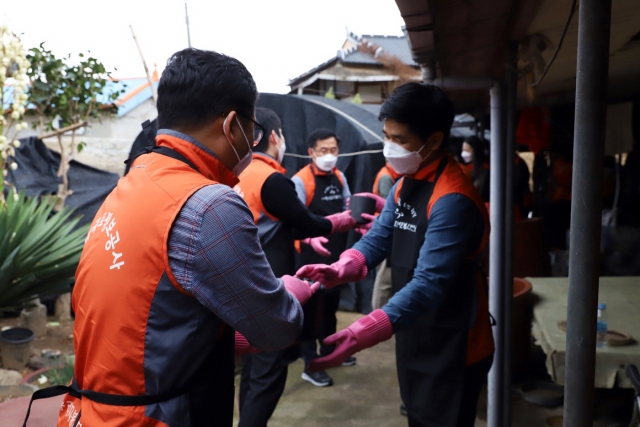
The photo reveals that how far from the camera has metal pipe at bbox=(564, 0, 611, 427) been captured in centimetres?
135

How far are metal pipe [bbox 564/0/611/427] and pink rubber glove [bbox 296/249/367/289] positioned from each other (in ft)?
3.64

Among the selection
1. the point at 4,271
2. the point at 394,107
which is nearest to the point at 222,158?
the point at 394,107

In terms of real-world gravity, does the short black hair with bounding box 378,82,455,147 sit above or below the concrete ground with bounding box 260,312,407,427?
above

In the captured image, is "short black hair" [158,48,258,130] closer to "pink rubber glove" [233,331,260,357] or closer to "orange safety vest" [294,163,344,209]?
"pink rubber glove" [233,331,260,357]

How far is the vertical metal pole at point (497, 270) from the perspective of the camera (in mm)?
3092

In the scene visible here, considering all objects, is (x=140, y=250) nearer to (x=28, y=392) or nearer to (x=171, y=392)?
(x=171, y=392)

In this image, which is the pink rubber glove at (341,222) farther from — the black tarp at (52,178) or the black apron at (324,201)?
the black tarp at (52,178)

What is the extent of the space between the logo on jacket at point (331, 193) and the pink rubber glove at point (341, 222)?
143 cm

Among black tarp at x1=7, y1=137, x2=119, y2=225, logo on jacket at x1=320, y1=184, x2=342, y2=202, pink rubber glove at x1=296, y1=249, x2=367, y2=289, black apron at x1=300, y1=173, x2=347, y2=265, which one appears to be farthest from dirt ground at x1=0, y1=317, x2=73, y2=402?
pink rubber glove at x1=296, y1=249, x2=367, y2=289

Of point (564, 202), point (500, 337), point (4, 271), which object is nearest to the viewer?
point (500, 337)

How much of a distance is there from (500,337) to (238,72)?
2.16 meters

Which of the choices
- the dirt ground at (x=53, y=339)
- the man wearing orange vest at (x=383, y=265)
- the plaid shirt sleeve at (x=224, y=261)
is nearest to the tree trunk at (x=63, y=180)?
the dirt ground at (x=53, y=339)

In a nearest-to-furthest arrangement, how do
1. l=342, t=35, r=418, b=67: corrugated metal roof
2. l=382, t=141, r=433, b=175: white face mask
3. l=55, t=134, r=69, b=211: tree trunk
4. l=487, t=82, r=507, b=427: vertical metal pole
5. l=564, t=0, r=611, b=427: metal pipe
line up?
1. l=564, t=0, r=611, b=427: metal pipe
2. l=382, t=141, r=433, b=175: white face mask
3. l=487, t=82, r=507, b=427: vertical metal pole
4. l=55, t=134, r=69, b=211: tree trunk
5. l=342, t=35, r=418, b=67: corrugated metal roof

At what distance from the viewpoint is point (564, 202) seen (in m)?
8.02
